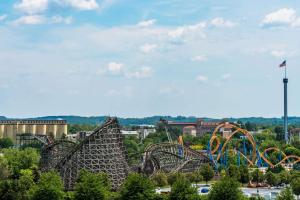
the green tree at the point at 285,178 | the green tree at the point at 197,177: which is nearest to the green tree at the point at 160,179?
the green tree at the point at 197,177

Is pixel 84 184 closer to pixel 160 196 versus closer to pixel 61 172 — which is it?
pixel 160 196

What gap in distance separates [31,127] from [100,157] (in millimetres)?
91969

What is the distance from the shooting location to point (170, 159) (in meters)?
92.6

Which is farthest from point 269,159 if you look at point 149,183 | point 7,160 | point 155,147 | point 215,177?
point 149,183

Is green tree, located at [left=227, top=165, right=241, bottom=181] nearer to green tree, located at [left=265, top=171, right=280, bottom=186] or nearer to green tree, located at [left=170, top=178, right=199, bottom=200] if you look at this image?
green tree, located at [left=265, top=171, right=280, bottom=186]

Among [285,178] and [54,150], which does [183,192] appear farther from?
[54,150]

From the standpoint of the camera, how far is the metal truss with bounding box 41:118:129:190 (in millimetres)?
71062

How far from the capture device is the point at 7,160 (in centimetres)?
8919

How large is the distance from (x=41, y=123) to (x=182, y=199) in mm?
116998

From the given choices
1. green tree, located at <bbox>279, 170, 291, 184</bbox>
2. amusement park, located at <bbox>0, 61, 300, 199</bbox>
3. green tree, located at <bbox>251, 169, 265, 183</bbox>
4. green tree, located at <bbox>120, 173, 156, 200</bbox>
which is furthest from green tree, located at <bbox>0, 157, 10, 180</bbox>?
green tree, located at <bbox>279, 170, 291, 184</bbox>

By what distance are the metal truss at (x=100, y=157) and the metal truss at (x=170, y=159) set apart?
1067 cm

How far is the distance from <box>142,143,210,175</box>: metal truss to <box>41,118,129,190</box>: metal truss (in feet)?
35.0

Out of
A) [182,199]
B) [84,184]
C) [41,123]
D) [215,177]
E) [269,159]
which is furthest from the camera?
[41,123]

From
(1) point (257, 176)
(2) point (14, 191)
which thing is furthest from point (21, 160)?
(2) point (14, 191)
